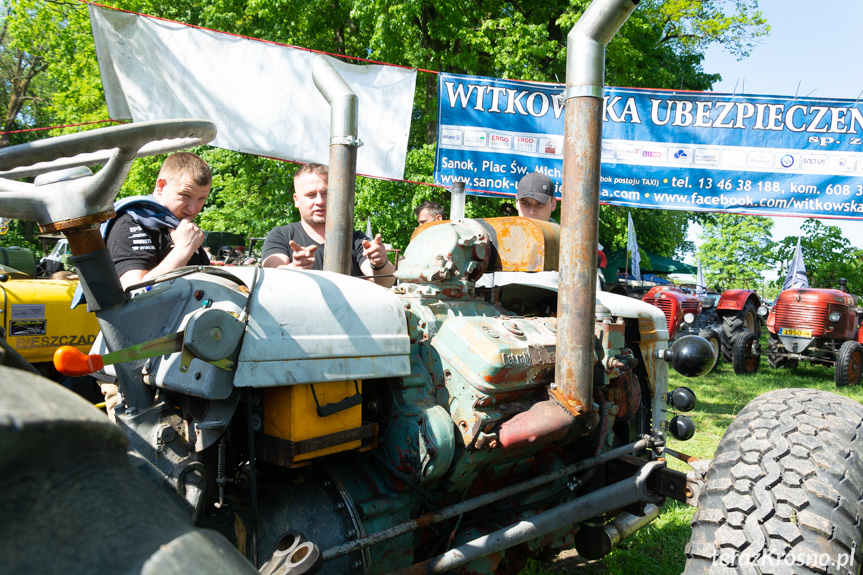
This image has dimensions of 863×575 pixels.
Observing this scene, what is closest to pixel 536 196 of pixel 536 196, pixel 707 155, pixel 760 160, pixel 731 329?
pixel 536 196

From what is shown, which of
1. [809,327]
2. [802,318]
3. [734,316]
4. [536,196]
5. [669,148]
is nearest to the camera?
[536,196]

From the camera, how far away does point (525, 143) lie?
8320 millimetres

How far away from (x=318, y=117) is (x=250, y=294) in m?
4.14

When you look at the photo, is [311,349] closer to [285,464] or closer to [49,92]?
[285,464]

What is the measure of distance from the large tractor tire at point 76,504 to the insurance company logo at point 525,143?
7973 millimetres

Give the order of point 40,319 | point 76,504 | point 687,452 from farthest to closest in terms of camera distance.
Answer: point 687,452 < point 40,319 < point 76,504

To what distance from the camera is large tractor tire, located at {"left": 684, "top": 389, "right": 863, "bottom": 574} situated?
7.75 ft

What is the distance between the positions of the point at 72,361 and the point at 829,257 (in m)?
27.6

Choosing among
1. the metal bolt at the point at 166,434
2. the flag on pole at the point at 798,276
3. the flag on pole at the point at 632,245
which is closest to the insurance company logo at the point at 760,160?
the metal bolt at the point at 166,434

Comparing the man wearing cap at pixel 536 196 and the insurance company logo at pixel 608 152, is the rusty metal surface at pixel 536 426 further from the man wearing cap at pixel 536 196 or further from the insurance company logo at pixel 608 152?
the insurance company logo at pixel 608 152

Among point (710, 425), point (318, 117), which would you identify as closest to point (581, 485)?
point (318, 117)

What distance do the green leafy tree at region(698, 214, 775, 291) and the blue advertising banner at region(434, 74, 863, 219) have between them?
26.9 metres

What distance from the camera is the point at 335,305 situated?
219 centimetres

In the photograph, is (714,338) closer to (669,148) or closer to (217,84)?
(669,148)
